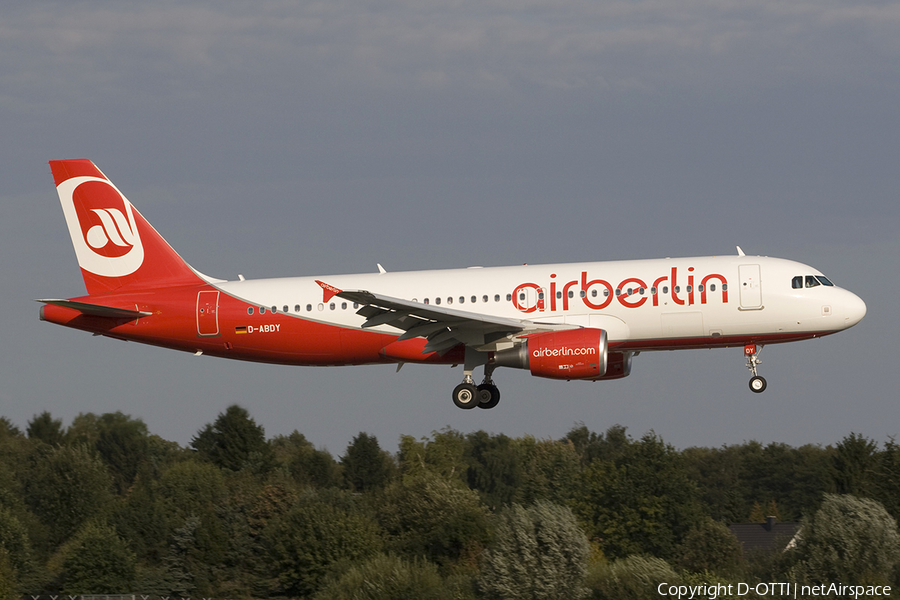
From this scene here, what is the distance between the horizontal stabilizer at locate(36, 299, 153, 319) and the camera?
43.5 m

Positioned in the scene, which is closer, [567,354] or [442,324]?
[567,354]

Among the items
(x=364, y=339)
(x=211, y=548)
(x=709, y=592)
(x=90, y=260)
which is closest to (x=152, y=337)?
(x=90, y=260)

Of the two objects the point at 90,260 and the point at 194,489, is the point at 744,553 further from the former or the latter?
the point at 90,260

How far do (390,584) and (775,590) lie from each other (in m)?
20.6

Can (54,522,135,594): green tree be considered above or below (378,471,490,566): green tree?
below

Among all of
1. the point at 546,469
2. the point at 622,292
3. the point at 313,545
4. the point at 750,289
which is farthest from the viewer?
the point at 546,469

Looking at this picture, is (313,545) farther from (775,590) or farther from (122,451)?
(122,451)

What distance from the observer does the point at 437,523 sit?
83.0 metres

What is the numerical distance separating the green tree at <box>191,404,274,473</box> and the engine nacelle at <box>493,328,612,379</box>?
310ft

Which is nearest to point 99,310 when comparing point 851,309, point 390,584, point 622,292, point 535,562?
point 622,292

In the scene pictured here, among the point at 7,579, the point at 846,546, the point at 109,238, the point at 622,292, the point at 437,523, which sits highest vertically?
the point at 109,238

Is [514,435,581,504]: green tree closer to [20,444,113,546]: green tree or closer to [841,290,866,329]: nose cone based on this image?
[20,444,113,546]: green tree

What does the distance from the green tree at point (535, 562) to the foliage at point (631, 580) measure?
1342 millimetres

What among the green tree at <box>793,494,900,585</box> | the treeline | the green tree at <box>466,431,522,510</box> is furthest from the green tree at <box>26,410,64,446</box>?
the green tree at <box>793,494,900,585</box>
